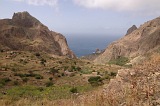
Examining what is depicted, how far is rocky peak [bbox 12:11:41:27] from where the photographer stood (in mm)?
90956

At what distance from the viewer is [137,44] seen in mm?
118000

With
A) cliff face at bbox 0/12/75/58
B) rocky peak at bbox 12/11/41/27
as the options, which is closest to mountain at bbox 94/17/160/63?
cliff face at bbox 0/12/75/58

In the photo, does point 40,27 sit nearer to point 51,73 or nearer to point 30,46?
point 30,46

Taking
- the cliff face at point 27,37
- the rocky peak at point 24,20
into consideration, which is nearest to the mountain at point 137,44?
the cliff face at point 27,37

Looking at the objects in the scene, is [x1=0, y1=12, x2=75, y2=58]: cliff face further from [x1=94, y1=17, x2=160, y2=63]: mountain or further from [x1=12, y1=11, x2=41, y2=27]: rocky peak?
[x1=94, y1=17, x2=160, y2=63]: mountain

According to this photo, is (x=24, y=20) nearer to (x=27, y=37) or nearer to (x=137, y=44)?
(x=27, y=37)

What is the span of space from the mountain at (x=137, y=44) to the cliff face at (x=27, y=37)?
33.4 m

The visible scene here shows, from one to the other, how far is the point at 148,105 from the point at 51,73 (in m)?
30.6

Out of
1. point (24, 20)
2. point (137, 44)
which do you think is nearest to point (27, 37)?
point (24, 20)

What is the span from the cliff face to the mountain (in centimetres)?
3336

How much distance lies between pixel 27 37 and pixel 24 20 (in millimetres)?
15773

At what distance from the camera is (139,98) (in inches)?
203

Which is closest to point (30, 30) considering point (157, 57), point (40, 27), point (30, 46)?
point (40, 27)

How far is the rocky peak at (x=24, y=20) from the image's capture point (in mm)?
90956
